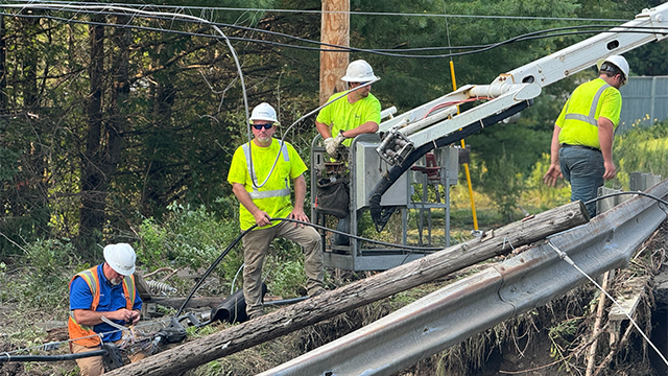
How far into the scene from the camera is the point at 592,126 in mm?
7664

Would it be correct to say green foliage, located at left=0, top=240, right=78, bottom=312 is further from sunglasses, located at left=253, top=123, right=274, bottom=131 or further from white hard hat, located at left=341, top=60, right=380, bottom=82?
white hard hat, located at left=341, top=60, right=380, bottom=82

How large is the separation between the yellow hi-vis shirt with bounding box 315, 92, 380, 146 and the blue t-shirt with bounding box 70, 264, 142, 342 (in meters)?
2.66

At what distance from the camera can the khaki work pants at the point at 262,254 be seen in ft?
24.6

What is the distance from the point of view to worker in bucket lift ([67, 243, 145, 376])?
Answer: 6.44 meters

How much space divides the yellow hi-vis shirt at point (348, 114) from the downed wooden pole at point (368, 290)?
106 inches

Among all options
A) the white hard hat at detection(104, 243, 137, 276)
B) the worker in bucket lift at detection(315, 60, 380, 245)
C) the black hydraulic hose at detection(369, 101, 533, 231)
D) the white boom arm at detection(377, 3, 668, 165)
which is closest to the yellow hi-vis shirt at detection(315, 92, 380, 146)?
the worker in bucket lift at detection(315, 60, 380, 245)

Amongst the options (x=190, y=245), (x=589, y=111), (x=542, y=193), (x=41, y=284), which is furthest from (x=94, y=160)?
(x=542, y=193)

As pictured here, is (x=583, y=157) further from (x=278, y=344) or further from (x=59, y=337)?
(x=59, y=337)

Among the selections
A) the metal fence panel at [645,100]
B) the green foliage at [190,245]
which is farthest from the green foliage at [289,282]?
the metal fence panel at [645,100]

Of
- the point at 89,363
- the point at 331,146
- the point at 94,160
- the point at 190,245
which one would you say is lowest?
the point at 89,363

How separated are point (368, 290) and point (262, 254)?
2221mm

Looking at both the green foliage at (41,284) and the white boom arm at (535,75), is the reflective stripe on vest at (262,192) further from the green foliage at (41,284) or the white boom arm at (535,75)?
the green foliage at (41,284)

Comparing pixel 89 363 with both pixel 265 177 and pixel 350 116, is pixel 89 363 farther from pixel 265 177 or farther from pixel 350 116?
pixel 350 116

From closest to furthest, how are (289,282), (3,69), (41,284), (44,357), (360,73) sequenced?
(44,357) < (360,73) < (289,282) < (41,284) < (3,69)
